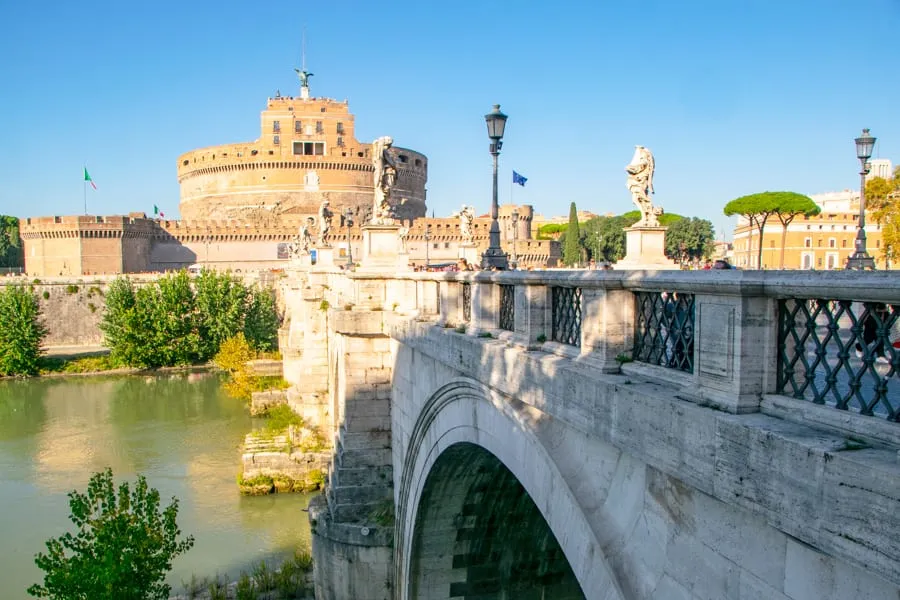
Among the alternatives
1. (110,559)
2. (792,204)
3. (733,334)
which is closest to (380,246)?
(110,559)

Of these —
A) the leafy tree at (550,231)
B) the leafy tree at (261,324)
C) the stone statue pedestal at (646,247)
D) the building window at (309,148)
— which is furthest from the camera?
the leafy tree at (550,231)

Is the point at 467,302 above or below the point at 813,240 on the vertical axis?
below

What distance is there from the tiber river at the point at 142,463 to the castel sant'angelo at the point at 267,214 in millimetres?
28527

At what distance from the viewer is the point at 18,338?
38.7 metres

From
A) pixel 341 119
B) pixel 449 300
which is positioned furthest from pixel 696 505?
pixel 341 119

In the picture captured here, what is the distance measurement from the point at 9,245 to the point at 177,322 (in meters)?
52.2

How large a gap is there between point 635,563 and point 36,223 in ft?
235

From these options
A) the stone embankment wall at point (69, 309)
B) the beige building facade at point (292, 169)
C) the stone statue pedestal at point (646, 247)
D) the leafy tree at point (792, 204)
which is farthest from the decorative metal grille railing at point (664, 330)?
the beige building facade at point (292, 169)

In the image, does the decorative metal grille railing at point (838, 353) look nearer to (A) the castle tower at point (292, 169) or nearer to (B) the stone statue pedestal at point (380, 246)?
(B) the stone statue pedestal at point (380, 246)

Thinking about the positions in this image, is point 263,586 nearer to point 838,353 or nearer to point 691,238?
point 838,353

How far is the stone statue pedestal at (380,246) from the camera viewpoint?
11672mm

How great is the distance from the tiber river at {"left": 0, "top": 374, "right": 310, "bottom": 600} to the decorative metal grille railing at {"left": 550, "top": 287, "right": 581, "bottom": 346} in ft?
41.7

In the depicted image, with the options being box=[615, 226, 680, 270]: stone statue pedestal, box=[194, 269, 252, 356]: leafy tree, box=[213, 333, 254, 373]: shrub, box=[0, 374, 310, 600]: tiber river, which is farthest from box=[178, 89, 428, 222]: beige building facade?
box=[615, 226, 680, 270]: stone statue pedestal

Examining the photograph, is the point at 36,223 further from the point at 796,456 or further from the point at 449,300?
the point at 796,456
